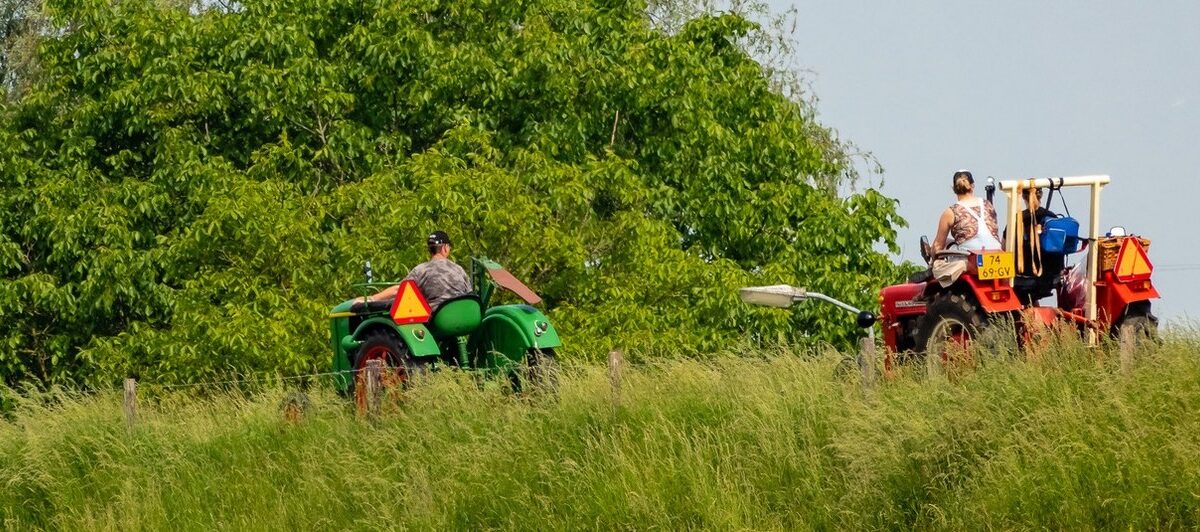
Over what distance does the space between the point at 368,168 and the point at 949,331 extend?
47.2 feet

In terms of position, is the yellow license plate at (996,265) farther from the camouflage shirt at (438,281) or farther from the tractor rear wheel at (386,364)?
the tractor rear wheel at (386,364)

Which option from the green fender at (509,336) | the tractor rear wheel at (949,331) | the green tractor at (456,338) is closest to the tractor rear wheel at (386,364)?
the green tractor at (456,338)

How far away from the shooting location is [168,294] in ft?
86.9

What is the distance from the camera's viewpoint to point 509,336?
16578 millimetres

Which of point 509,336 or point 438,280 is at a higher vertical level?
point 438,280

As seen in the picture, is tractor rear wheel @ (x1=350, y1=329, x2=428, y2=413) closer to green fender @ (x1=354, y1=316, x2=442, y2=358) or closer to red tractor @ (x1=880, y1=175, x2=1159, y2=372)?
green fender @ (x1=354, y1=316, x2=442, y2=358)

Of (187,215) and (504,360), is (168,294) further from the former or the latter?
(504,360)

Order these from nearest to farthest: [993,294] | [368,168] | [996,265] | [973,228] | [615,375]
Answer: [996,265] < [993,294] < [973,228] < [615,375] < [368,168]

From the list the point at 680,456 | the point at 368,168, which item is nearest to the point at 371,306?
the point at 680,456

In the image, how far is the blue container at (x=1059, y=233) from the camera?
46.3 ft

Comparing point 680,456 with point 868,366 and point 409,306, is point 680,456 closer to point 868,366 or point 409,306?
point 868,366

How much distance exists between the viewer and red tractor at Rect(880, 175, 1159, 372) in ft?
45.9

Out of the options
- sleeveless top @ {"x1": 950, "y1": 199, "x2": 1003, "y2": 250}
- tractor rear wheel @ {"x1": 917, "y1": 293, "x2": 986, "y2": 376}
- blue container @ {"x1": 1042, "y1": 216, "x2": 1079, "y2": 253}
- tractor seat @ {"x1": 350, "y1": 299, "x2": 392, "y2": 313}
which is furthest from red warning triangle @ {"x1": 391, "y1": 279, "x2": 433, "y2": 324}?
blue container @ {"x1": 1042, "y1": 216, "x2": 1079, "y2": 253}

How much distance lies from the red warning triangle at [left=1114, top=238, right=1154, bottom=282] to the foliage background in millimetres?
10309
